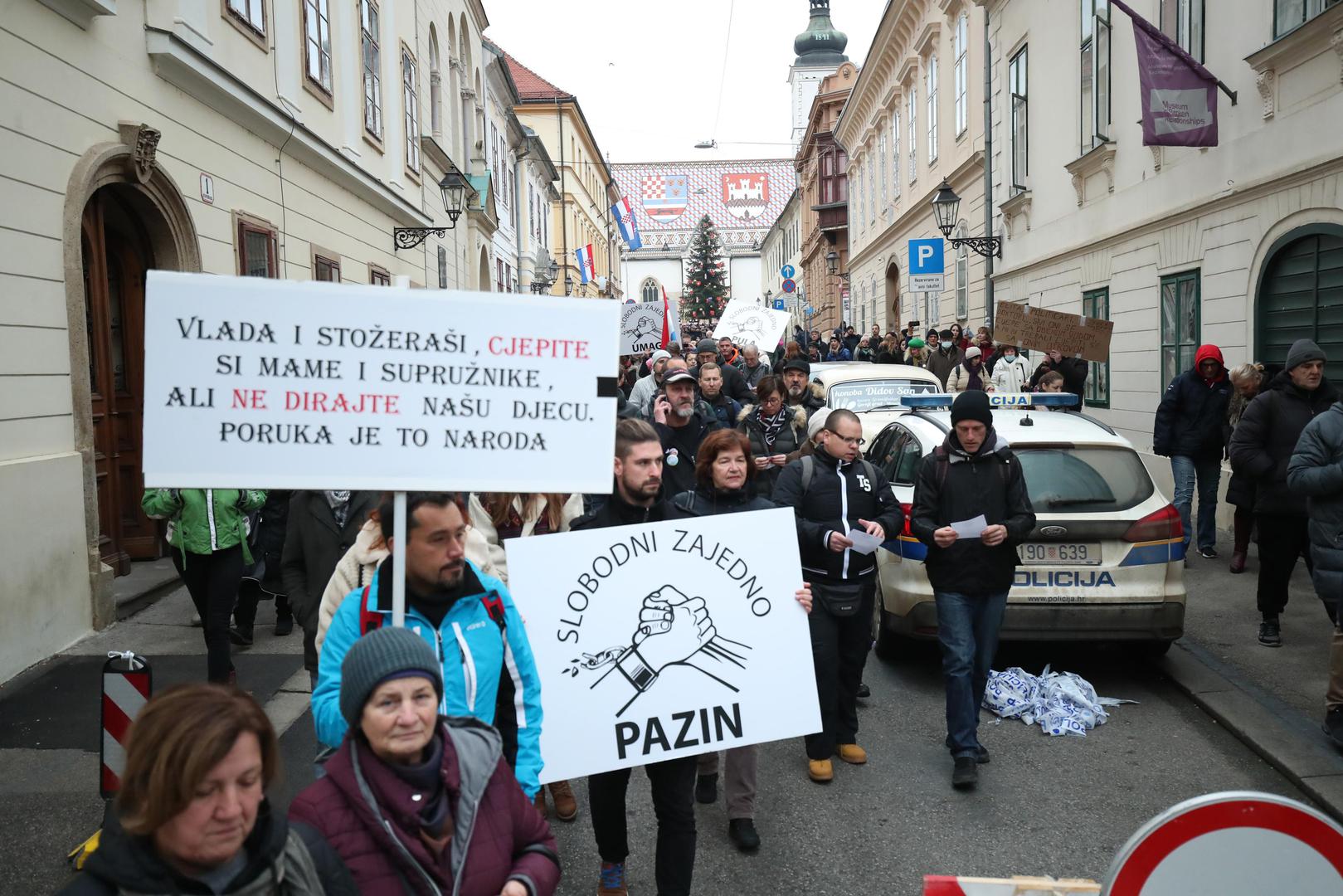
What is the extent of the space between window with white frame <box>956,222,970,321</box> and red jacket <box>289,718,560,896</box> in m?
21.6

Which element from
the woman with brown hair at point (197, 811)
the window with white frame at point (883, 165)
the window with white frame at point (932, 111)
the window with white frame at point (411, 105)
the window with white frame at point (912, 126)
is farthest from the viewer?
the window with white frame at point (883, 165)

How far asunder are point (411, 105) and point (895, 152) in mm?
17262

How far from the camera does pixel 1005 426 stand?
22.6 ft

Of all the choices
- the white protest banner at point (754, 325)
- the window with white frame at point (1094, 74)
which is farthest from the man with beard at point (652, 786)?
the window with white frame at point (1094, 74)

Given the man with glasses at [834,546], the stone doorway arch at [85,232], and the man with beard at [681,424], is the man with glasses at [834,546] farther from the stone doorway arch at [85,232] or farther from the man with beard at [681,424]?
the stone doorway arch at [85,232]

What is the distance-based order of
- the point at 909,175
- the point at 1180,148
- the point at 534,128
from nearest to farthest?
1. the point at 1180,148
2. the point at 909,175
3. the point at 534,128

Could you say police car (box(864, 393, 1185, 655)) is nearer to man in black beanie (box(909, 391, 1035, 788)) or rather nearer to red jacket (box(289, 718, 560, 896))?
man in black beanie (box(909, 391, 1035, 788))

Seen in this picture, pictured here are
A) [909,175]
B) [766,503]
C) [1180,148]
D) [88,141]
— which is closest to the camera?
[766,503]

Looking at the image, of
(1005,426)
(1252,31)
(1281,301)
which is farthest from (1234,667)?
(1252,31)

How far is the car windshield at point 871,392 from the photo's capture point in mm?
12438

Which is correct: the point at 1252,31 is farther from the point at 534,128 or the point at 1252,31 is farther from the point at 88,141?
the point at 534,128

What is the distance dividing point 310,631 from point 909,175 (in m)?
27.6

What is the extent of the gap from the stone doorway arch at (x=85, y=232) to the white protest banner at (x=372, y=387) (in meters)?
5.61

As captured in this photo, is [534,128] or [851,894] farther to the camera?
[534,128]
